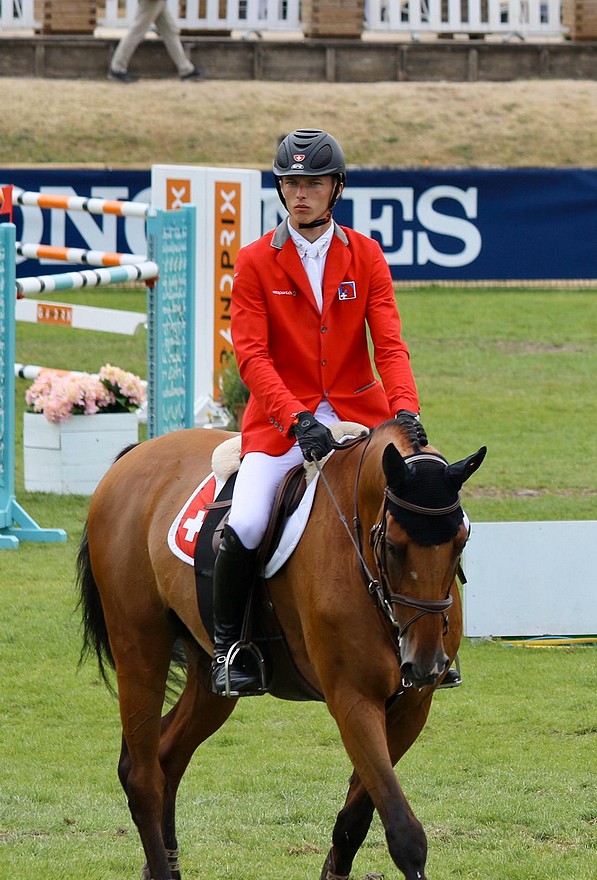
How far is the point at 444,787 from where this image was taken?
5633 millimetres

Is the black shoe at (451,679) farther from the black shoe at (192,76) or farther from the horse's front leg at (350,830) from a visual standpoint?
the black shoe at (192,76)

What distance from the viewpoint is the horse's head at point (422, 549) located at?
3.79 m

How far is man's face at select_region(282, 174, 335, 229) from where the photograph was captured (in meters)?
4.57

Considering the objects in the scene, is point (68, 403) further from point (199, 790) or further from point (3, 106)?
point (3, 106)

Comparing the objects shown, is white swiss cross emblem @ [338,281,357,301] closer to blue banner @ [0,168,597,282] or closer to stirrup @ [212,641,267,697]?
stirrup @ [212,641,267,697]

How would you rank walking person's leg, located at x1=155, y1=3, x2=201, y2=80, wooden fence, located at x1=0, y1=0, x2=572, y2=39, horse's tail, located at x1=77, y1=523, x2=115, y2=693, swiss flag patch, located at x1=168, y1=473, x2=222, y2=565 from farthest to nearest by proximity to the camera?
wooden fence, located at x1=0, y1=0, x2=572, y2=39 → walking person's leg, located at x1=155, y1=3, x2=201, y2=80 → horse's tail, located at x1=77, y1=523, x2=115, y2=693 → swiss flag patch, located at x1=168, y1=473, x2=222, y2=565

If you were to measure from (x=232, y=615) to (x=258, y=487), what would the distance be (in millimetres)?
406

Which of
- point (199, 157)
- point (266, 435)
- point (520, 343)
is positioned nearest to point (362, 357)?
point (266, 435)

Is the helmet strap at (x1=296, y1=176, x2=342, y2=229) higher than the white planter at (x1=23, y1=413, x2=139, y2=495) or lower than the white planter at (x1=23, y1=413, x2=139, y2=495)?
higher

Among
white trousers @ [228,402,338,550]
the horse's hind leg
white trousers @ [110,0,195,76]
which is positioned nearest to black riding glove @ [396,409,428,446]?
white trousers @ [228,402,338,550]

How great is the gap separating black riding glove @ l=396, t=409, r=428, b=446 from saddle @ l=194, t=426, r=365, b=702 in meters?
0.18

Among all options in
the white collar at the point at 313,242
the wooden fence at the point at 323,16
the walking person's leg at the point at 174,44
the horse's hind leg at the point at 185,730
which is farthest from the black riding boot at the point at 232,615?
the wooden fence at the point at 323,16

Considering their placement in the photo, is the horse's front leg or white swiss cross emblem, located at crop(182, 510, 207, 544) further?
white swiss cross emblem, located at crop(182, 510, 207, 544)

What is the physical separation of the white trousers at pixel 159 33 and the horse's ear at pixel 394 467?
69.9ft
